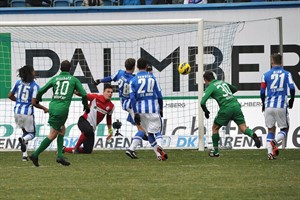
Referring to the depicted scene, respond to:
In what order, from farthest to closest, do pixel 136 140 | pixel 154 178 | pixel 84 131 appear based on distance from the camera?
1. pixel 84 131
2. pixel 136 140
3. pixel 154 178

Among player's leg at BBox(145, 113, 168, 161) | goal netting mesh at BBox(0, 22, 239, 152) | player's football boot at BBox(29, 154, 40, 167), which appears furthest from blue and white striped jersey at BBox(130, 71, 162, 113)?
goal netting mesh at BBox(0, 22, 239, 152)

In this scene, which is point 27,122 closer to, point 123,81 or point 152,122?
point 123,81

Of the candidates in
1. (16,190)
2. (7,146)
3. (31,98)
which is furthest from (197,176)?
(7,146)

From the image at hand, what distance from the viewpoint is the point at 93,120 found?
75.8ft

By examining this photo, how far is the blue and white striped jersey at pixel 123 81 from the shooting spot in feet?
72.4

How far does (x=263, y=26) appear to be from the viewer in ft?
84.6

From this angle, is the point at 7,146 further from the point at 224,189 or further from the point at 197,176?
the point at 224,189

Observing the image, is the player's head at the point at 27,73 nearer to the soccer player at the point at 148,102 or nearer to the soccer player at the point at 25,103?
the soccer player at the point at 25,103

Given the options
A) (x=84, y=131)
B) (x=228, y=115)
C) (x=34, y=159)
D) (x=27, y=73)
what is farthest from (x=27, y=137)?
(x=228, y=115)

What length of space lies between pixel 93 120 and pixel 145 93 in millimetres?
3991

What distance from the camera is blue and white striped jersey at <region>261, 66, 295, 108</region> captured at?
19.6m

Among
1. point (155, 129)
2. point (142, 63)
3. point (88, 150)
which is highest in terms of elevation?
point (142, 63)

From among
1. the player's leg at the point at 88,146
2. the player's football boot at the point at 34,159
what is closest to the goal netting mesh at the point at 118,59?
the player's leg at the point at 88,146

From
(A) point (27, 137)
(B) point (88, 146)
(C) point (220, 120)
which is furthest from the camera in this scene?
(B) point (88, 146)
